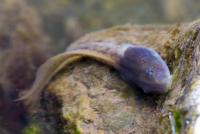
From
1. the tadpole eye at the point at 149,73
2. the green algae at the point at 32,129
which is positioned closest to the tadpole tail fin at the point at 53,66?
the green algae at the point at 32,129

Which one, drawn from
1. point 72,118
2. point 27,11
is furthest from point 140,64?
point 27,11

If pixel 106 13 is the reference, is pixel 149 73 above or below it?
below

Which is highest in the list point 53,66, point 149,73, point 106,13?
point 106,13

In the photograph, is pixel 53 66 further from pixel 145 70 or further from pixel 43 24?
pixel 43 24

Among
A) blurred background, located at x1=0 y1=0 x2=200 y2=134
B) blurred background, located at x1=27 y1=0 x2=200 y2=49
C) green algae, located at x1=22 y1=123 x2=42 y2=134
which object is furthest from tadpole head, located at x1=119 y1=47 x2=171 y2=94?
blurred background, located at x1=27 y1=0 x2=200 y2=49

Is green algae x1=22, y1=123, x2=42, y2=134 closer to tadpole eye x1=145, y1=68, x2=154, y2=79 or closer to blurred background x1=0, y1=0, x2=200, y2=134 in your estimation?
blurred background x1=0, y1=0, x2=200, y2=134

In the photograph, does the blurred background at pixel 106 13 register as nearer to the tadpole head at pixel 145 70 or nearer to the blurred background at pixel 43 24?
the blurred background at pixel 43 24

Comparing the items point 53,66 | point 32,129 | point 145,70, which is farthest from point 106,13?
point 145,70
